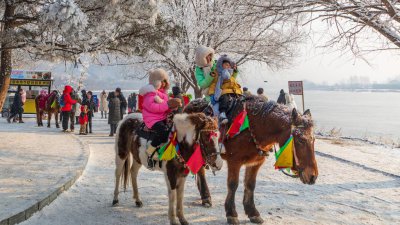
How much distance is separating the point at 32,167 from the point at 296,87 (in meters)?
12.8

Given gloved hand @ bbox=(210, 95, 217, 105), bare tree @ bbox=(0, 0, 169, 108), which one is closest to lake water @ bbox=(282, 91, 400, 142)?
bare tree @ bbox=(0, 0, 169, 108)

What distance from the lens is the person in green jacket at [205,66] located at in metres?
5.45

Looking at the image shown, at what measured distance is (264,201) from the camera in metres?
6.00

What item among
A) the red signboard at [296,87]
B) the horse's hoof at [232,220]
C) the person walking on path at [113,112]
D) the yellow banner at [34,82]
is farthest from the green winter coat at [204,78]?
the yellow banner at [34,82]

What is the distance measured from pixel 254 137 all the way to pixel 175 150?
1.11m

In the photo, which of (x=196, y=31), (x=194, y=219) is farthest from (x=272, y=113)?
(x=196, y=31)

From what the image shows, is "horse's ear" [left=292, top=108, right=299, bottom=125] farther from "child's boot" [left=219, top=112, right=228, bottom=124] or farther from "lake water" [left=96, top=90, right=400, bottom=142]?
"lake water" [left=96, top=90, right=400, bottom=142]

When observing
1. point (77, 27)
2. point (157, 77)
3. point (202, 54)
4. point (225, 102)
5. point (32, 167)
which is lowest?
point (32, 167)

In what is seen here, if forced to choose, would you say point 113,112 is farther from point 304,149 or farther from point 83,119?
point 304,149

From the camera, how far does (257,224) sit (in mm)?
4949

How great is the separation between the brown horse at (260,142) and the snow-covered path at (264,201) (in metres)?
0.44

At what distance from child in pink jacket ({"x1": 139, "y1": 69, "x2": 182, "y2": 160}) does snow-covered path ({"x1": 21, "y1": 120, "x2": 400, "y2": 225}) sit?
114cm

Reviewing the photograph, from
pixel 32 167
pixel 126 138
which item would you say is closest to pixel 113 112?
pixel 32 167

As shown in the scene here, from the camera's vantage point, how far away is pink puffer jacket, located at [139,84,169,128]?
4809mm
